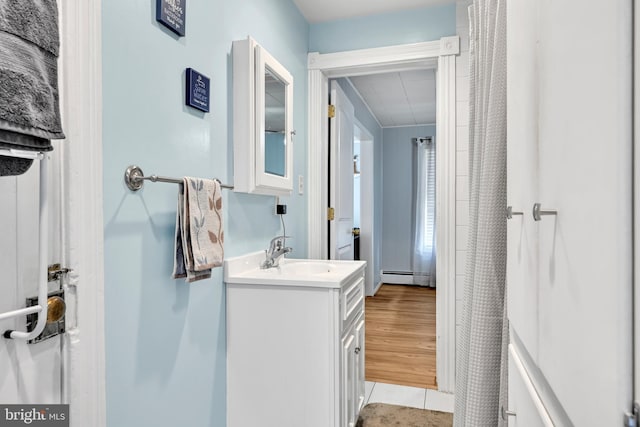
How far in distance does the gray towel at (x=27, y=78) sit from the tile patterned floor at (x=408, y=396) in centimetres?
225

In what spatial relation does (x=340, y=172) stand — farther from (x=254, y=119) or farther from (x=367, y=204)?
(x=367, y=204)

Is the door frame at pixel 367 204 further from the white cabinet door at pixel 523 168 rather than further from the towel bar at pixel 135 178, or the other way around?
the white cabinet door at pixel 523 168

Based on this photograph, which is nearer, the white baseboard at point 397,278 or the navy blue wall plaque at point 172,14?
the navy blue wall plaque at point 172,14

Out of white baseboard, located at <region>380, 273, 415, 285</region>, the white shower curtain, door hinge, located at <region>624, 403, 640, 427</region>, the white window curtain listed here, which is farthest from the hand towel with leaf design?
white baseboard, located at <region>380, 273, 415, 285</region>

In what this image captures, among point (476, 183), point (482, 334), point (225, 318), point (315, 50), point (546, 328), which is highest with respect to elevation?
point (315, 50)

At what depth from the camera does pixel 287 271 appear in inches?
83.6

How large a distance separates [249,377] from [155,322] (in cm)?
60

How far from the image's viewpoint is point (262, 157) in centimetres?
185

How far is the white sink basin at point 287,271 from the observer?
1646mm

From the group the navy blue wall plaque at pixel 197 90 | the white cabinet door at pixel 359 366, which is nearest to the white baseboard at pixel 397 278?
the white cabinet door at pixel 359 366

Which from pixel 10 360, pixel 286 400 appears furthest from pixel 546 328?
pixel 286 400

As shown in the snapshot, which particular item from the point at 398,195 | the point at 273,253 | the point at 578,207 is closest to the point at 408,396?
the point at 273,253

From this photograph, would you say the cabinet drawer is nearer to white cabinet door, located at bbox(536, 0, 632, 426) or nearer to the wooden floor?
the wooden floor

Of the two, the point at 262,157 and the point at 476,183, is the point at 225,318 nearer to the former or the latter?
the point at 262,157
